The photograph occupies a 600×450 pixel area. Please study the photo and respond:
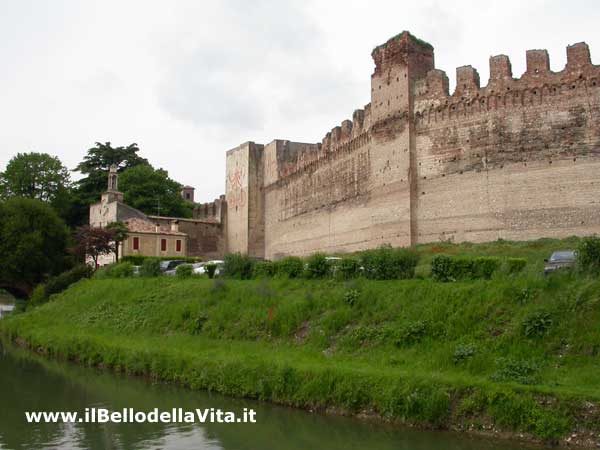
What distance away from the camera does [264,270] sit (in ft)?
75.6

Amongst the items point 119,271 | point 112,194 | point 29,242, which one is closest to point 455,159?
point 119,271

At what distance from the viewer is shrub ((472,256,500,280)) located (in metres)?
16.6

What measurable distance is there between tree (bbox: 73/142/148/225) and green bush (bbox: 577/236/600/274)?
4931 centimetres

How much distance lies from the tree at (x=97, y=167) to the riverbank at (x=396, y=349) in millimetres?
38057

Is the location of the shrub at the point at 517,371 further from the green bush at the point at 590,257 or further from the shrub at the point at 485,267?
the shrub at the point at 485,267

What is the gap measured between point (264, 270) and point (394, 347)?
9.06 m

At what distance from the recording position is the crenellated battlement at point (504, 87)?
92.0 feet

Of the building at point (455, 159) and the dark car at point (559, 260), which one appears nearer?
the dark car at point (559, 260)

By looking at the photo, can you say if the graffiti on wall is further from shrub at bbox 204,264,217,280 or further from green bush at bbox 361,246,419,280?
green bush at bbox 361,246,419,280

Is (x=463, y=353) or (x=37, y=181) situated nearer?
(x=463, y=353)

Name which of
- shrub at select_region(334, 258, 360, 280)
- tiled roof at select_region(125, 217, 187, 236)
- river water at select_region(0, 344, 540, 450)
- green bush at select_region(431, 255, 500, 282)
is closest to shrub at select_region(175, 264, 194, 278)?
shrub at select_region(334, 258, 360, 280)

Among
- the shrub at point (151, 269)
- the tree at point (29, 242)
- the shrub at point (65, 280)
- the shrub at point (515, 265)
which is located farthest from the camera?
the tree at point (29, 242)

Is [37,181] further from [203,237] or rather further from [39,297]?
[39,297]

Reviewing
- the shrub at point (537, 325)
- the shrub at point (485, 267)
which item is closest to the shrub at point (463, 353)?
the shrub at point (537, 325)
